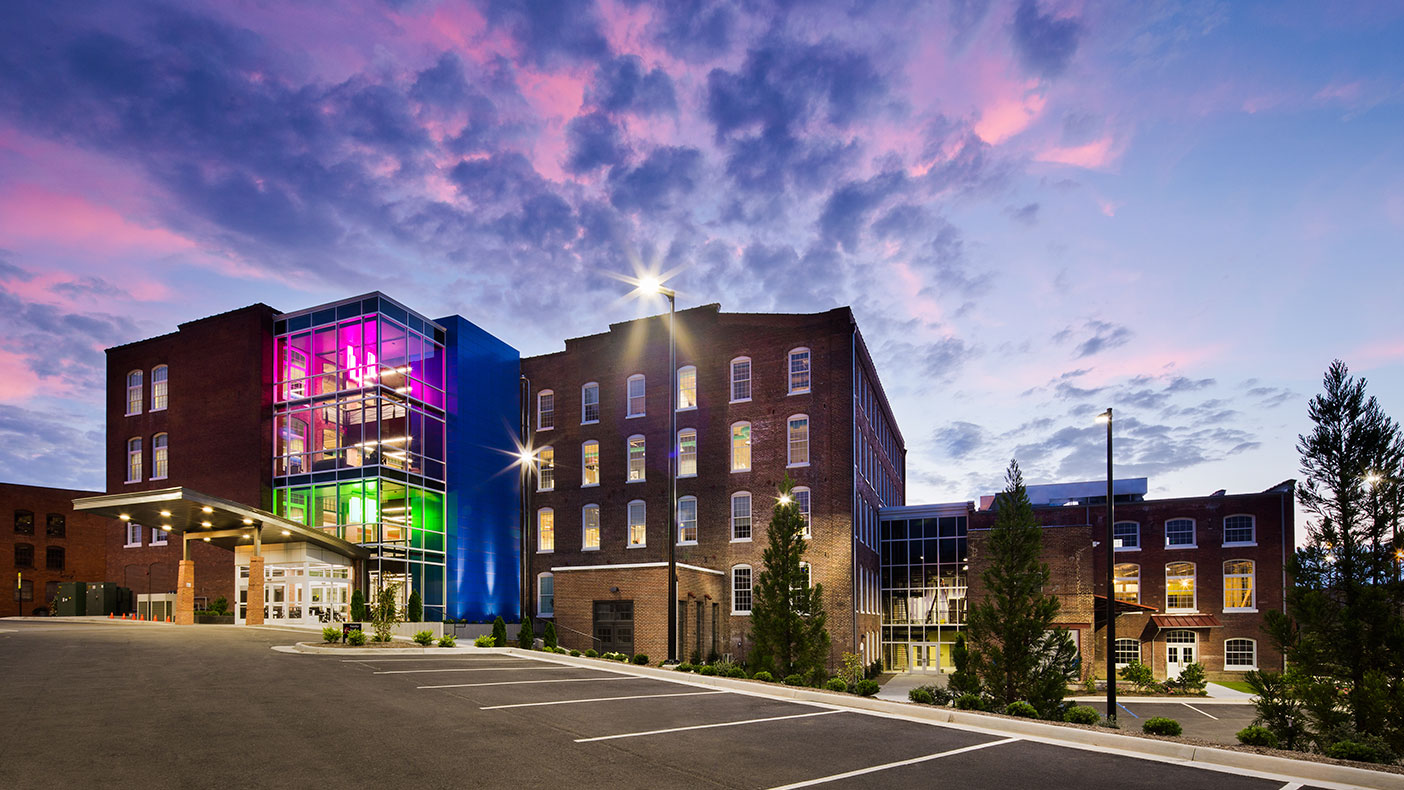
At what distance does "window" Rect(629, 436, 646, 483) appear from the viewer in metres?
46.4

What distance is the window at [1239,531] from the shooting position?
5078 centimetres

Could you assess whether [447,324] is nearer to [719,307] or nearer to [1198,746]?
[719,307]

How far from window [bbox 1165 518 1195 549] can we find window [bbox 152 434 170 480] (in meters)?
60.9

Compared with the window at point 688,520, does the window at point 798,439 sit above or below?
above

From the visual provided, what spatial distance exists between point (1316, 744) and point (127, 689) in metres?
22.6

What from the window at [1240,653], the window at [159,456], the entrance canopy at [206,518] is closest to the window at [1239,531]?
the window at [1240,653]

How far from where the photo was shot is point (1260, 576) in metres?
50.0

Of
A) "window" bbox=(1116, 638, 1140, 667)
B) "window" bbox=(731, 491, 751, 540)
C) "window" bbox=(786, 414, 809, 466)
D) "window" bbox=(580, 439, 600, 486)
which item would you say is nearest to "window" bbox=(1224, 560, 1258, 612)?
"window" bbox=(1116, 638, 1140, 667)

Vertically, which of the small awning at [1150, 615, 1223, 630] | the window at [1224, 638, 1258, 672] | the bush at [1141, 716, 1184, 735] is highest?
the bush at [1141, 716, 1184, 735]

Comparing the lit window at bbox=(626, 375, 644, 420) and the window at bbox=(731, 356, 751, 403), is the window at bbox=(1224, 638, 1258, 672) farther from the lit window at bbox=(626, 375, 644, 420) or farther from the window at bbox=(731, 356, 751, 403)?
the lit window at bbox=(626, 375, 644, 420)

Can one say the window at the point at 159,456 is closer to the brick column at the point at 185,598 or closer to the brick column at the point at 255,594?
the brick column at the point at 185,598

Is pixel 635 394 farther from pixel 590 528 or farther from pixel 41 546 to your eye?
pixel 41 546

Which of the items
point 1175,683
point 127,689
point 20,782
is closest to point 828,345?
point 1175,683

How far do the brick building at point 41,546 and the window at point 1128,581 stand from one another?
72653 mm
